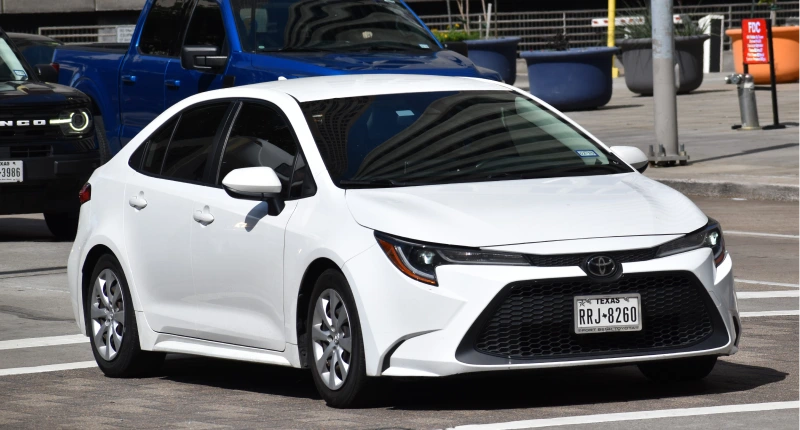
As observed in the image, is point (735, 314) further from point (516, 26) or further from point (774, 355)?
point (516, 26)

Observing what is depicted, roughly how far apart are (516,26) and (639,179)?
38833 mm

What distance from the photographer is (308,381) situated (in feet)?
26.3

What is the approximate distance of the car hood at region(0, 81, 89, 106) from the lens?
1420cm

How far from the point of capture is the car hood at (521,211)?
6.71m

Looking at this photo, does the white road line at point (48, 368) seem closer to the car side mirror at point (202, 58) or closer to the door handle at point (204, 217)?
the door handle at point (204, 217)

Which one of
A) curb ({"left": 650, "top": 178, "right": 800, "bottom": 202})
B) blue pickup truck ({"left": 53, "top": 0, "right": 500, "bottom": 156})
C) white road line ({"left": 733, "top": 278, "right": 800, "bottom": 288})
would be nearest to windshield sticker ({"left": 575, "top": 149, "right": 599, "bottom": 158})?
white road line ({"left": 733, "top": 278, "right": 800, "bottom": 288})

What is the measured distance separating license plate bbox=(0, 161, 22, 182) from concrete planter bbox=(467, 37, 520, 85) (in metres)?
20.1

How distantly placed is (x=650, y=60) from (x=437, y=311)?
2500cm

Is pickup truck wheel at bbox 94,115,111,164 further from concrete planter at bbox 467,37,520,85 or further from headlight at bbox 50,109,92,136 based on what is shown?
concrete planter at bbox 467,37,520,85

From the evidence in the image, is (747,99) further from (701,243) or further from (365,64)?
(701,243)

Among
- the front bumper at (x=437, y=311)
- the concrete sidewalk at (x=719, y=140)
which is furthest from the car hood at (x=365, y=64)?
the front bumper at (x=437, y=311)

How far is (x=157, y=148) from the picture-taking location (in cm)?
865

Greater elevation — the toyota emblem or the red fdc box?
the red fdc box

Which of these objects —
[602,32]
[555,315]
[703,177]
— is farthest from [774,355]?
[602,32]
